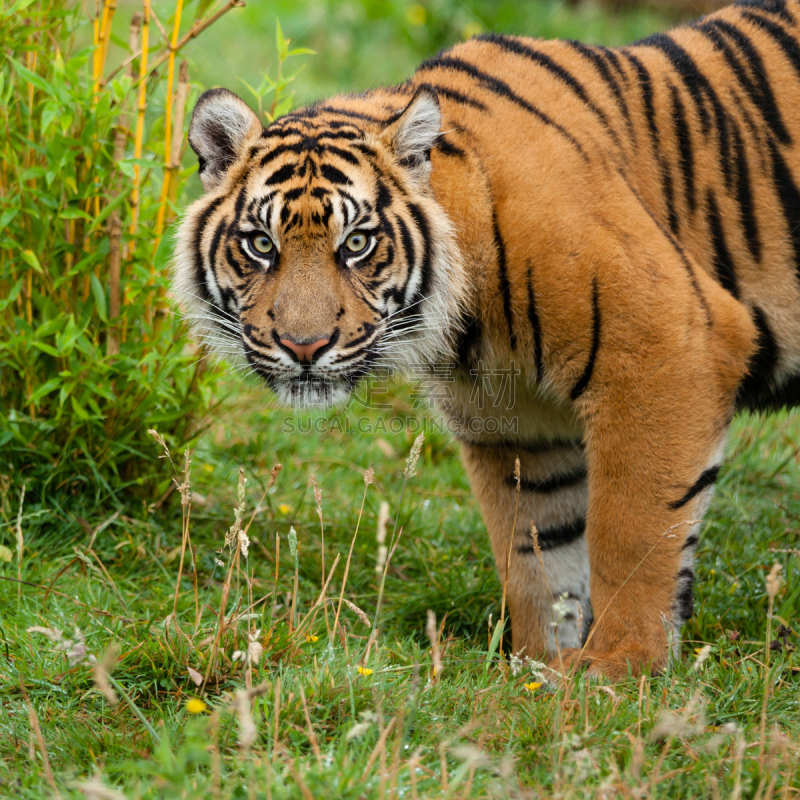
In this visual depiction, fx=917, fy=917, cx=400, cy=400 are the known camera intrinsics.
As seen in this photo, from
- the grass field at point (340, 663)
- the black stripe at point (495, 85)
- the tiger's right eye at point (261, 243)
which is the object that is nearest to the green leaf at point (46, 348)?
the grass field at point (340, 663)

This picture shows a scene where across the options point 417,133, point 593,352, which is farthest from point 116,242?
point 593,352

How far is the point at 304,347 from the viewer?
112 inches

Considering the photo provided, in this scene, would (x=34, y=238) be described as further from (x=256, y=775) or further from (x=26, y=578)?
(x=256, y=775)

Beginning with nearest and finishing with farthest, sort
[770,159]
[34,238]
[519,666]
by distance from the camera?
[519,666], [770,159], [34,238]

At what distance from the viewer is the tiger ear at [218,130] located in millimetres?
3043

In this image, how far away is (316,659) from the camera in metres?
2.56

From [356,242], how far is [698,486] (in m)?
1.38

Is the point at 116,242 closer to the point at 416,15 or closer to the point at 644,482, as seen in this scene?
the point at 644,482

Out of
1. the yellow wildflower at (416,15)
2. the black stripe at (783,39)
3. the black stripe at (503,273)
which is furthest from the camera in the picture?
the yellow wildflower at (416,15)

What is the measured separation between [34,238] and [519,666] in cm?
244

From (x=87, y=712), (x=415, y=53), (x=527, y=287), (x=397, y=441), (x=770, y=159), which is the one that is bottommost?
(x=87, y=712)

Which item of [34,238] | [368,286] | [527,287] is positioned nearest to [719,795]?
[527,287]

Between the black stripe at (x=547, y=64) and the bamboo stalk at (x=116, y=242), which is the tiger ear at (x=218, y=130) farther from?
the black stripe at (x=547, y=64)

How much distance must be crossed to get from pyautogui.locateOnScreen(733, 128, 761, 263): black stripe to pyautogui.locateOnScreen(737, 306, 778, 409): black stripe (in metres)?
0.23
